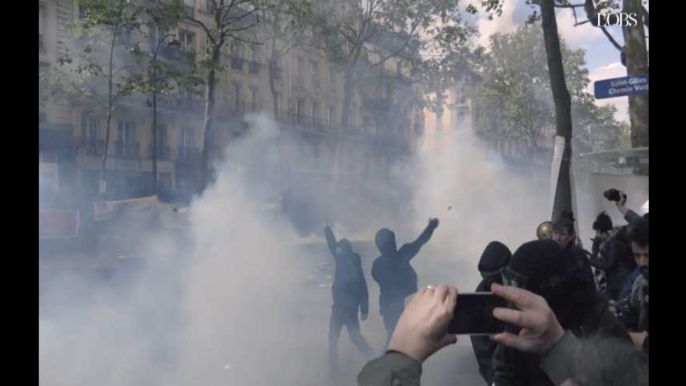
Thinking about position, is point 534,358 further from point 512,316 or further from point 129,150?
point 129,150

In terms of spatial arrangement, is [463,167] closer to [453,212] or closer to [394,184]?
[453,212]

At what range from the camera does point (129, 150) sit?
10297 millimetres

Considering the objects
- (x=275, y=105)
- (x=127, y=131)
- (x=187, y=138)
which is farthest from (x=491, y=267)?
(x=127, y=131)

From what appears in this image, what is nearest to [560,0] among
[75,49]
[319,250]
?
[319,250]

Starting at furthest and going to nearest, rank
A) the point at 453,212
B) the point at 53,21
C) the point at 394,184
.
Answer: the point at 453,212 → the point at 394,184 → the point at 53,21

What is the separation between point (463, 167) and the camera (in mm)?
14828

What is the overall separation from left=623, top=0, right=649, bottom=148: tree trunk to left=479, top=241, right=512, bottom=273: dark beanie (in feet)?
19.9

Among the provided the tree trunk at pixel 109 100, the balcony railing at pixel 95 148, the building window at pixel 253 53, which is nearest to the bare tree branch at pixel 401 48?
the building window at pixel 253 53

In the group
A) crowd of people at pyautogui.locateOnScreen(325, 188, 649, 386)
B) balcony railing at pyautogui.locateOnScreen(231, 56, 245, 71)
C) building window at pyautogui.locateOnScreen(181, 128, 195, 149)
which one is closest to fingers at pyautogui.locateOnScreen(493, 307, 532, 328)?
crowd of people at pyautogui.locateOnScreen(325, 188, 649, 386)

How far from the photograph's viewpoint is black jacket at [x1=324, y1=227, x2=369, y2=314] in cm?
489

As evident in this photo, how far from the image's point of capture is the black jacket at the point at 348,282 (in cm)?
489

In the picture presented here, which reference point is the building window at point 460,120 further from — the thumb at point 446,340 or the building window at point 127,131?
the thumb at point 446,340

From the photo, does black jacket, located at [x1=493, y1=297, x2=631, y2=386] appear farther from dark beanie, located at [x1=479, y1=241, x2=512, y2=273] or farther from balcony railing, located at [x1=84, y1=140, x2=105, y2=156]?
balcony railing, located at [x1=84, y1=140, x2=105, y2=156]

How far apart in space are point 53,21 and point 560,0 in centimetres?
660
